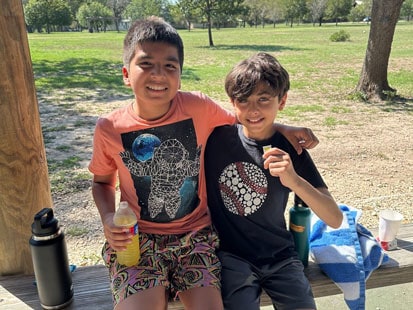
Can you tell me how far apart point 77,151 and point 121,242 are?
4038mm

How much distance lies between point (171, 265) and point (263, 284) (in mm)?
453

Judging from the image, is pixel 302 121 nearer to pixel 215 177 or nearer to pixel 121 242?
pixel 215 177

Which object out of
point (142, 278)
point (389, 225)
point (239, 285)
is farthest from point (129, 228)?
point (389, 225)

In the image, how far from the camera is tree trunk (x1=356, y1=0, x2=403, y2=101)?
8.35 m

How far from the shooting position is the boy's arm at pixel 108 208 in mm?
1775

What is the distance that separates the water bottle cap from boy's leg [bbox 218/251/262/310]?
0.82 metres

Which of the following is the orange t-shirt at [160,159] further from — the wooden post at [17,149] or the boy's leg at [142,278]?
the wooden post at [17,149]

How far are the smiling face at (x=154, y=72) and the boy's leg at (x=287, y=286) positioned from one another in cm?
96

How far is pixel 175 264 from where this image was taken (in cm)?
200

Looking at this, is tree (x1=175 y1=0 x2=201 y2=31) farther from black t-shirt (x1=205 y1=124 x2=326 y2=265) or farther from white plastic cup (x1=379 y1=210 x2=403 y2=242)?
black t-shirt (x1=205 y1=124 x2=326 y2=265)

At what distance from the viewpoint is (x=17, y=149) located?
6.80 ft

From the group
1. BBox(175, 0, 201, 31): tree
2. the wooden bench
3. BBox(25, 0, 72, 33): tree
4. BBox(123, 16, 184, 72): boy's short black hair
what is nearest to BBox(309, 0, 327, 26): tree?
BBox(25, 0, 72, 33): tree

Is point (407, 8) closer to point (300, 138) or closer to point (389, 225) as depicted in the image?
point (389, 225)

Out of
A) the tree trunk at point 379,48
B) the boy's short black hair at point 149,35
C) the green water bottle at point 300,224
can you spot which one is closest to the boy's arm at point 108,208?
the boy's short black hair at point 149,35
